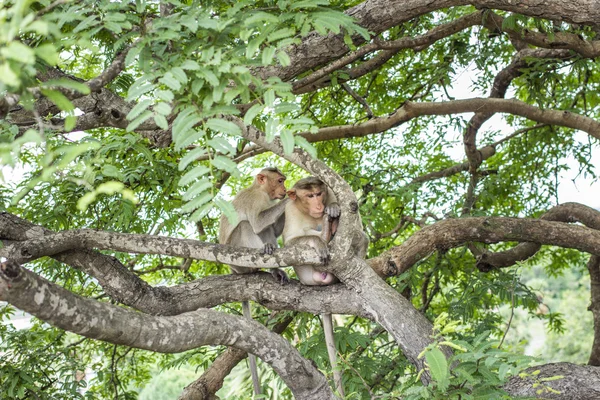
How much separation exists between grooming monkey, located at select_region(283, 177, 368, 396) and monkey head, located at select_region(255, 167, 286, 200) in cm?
A: 33

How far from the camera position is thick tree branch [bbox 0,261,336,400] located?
8.62 feet

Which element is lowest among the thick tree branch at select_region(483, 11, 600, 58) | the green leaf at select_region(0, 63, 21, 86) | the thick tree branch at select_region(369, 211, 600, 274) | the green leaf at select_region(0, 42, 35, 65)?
the green leaf at select_region(0, 63, 21, 86)

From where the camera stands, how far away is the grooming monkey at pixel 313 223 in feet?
15.2

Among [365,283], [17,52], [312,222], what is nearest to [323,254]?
[365,283]

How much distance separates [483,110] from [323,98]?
79.6 inches

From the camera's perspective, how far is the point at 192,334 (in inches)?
126

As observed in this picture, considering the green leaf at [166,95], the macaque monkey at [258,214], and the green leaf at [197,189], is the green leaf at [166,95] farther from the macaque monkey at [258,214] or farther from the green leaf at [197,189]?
the macaque monkey at [258,214]

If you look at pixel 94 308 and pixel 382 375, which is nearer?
pixel 94 308

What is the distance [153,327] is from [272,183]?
2.71 m

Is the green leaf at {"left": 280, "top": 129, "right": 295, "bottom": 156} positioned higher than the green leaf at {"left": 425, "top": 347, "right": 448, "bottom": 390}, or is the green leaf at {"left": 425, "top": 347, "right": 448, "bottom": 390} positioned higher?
the green leaf at {"left": 280, "top": 129, "right": 295, "bottom": 156}

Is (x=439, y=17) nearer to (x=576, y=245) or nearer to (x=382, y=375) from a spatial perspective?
(x=576, y=245)

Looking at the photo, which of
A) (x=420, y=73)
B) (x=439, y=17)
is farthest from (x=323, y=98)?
(x=439, y=17)

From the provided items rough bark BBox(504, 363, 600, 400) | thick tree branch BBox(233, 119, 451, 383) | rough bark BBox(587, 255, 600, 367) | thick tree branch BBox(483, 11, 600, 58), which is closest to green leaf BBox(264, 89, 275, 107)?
thick tree branch BBox(233, 119, 451, 383)

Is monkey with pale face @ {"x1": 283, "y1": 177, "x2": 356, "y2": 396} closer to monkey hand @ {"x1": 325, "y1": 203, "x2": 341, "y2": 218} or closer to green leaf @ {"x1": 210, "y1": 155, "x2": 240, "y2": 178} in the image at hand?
monkey hand @ {"x1": 325, "y1": 203, "x2": 341, "y2": 218}
